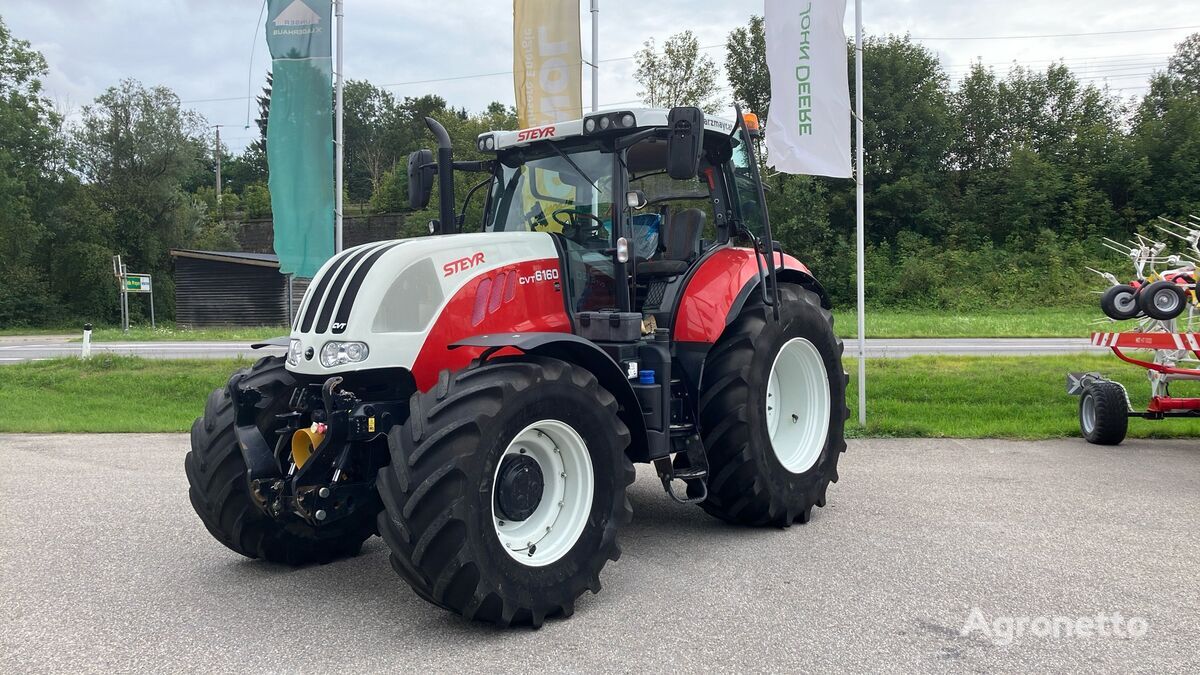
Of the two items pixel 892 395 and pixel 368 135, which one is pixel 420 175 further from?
pixel 368 135

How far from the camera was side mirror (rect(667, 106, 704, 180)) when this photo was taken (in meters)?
4.61

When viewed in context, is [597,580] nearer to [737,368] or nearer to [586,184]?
[737,368]

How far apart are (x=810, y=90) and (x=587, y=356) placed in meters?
5.34

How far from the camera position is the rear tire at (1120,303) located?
826cm

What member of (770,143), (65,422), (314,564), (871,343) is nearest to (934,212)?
Result: (871,343)

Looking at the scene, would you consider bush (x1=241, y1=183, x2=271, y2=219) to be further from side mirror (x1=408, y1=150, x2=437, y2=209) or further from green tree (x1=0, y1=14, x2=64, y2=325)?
side mirror (x1=408, y1=150, x2=437, y2=209)

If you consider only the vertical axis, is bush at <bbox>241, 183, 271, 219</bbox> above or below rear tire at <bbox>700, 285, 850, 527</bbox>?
above

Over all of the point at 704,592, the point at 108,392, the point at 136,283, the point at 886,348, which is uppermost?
the point at 136,283

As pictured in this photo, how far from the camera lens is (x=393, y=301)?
4262 millimetres

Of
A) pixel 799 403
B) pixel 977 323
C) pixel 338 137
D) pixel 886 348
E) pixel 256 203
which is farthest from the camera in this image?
pixel 256 203

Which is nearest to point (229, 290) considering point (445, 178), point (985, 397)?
point (985, 397)

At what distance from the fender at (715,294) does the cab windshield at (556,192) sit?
0.66 meters

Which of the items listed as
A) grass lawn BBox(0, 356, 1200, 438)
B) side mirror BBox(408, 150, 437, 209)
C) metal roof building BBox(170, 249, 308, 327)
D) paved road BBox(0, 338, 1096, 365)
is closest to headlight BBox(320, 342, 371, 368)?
side mirror BBox(408, 150, 437, 209)

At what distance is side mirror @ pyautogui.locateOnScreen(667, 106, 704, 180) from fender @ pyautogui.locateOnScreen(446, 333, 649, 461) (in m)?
1.02
